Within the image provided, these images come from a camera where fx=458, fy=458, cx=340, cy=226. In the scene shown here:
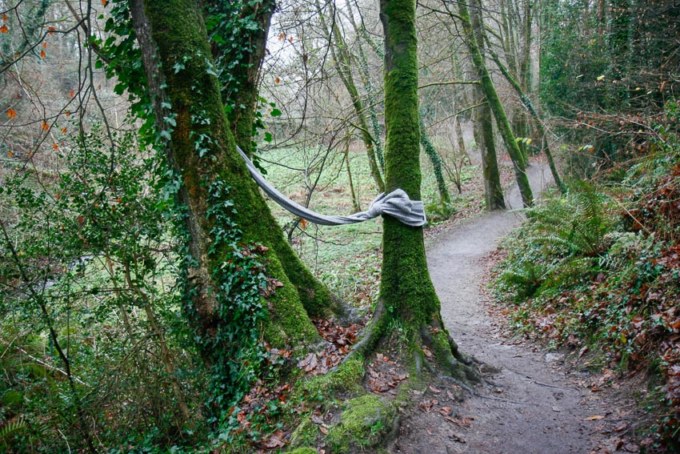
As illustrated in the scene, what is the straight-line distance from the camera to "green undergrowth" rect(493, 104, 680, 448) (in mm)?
3588

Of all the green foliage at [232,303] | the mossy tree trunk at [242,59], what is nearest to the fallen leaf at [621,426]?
the mossy tree trunk at [242,59]

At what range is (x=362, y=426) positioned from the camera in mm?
3027

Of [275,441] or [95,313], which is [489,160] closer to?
[95,313]

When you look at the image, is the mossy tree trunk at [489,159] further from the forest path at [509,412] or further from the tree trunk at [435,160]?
the forest path at [509,412]

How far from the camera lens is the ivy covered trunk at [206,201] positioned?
3920 millimetres

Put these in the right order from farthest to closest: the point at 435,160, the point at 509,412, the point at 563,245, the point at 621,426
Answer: the point at 435,160
the point at 563,245
the point at 509,412
the point at 621,426

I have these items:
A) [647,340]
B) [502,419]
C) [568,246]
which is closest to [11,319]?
[502,419]

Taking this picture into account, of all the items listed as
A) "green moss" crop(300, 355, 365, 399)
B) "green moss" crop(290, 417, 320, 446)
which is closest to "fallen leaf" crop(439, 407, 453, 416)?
"green moss" crop(300, 355, 365, 399)

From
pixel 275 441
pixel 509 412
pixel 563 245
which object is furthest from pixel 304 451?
pixel 563 245

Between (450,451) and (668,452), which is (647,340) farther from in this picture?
(450,451)

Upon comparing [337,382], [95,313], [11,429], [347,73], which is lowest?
[11,429]

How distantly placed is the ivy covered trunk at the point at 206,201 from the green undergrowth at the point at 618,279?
2696 mm

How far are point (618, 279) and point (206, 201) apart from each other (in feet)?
13.9

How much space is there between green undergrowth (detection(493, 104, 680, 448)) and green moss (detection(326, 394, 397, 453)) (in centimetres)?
173
